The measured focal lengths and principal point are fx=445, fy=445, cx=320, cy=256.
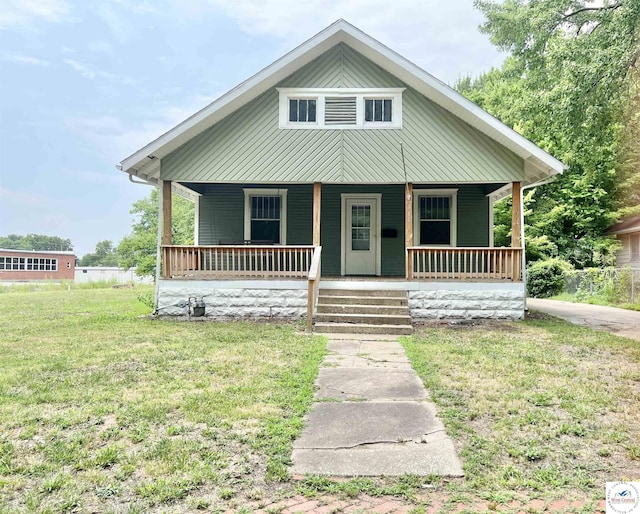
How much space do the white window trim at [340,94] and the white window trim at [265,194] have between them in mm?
2318

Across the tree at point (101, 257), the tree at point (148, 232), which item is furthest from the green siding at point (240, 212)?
the tree at point (101, 257)

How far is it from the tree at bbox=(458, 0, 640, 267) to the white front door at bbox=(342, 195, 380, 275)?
5.60 metres

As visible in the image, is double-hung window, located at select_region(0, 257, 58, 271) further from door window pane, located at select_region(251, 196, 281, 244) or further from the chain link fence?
the chain link fence

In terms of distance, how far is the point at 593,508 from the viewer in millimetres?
2445

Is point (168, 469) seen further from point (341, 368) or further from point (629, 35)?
point (629, 35)

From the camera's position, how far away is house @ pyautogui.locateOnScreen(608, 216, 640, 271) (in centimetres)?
1936

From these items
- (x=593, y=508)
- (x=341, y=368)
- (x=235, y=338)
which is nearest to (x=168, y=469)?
(x=593, y=508)

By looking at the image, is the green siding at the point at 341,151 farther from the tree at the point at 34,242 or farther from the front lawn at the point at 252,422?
the tree at the point at 34,242

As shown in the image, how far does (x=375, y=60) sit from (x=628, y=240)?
1707 cm

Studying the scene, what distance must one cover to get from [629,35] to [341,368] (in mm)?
10701

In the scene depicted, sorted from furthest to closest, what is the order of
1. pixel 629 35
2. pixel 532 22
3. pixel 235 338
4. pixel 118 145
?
pixel 118 145 < pixel 532 22 < pixel 629 35 < pixel 235 338

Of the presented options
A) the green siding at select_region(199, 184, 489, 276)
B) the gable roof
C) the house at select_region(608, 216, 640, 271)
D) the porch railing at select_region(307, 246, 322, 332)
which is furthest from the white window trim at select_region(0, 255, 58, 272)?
the house at select_region(608, 216, 640, 271)

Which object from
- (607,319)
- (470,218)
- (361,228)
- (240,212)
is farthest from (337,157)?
(607,319)

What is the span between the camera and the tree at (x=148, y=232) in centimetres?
2955
